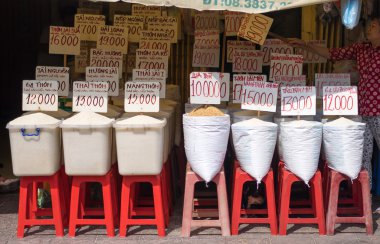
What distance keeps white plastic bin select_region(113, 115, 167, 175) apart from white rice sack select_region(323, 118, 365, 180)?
4.76 ft

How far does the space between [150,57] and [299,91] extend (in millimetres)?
1755

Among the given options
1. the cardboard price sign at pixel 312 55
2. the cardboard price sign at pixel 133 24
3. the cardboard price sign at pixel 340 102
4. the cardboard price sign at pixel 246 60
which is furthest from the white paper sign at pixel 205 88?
the cardboard price sign at pixel 312 55

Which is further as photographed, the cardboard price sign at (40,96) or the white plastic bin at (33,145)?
the cardboard price sign at (40,96)

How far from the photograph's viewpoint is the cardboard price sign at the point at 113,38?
259 inches

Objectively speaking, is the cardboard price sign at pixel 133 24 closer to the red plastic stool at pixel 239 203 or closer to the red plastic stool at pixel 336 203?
the red plastic stool at pixel 239 203

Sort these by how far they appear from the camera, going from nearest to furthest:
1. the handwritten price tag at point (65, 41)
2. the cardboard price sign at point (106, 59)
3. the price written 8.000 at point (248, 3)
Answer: the price written 8.000 at point (248, 3) → the handwritten price tag at point (65, 41) → the cardboard price sign at point (106, 59)

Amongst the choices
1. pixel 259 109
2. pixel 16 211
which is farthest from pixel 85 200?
pixel 259 109

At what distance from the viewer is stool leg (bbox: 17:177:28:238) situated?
5391 millimetres

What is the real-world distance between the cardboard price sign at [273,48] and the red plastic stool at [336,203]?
1.78 meters

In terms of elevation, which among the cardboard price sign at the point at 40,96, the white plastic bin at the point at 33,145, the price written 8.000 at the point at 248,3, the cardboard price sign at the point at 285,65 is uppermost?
the price written 8.000 at the point at 248,3

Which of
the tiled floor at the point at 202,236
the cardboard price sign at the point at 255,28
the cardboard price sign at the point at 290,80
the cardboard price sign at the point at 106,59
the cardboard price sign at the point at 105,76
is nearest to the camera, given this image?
the tiled floor at the point at 202,236

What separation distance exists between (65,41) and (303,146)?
2.62 meters

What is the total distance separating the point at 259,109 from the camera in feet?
18.1

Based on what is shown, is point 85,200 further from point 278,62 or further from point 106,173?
point 278,62
